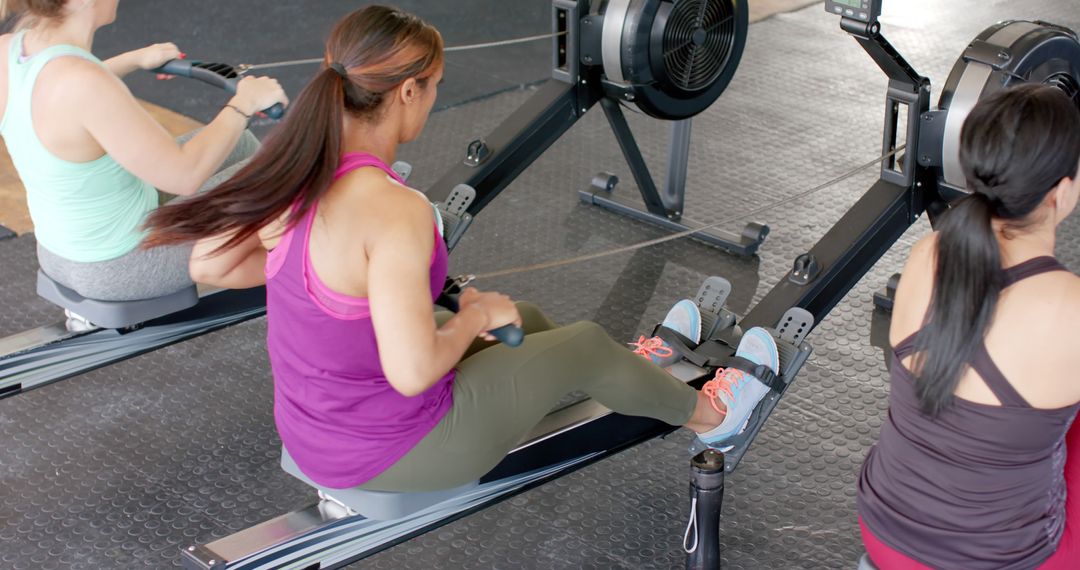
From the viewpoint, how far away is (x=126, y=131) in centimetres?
206

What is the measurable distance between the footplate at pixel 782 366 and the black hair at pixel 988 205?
31.6 inches

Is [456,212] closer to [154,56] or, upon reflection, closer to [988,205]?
[154,56]

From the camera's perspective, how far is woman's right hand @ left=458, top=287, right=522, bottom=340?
172 cm

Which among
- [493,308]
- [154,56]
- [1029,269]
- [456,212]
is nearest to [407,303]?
[493,308]

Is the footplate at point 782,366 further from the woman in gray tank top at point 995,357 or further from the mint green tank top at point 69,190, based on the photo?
the mint green tank top at point 69,190

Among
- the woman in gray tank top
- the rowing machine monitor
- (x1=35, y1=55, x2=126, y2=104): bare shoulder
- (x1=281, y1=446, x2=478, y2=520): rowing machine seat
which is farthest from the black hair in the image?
(x1=35, y1=55, x2=126, y2=104): bare shoulder

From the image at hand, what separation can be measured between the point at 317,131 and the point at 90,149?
739 millimetres

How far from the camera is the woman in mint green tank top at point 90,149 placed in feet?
6.72

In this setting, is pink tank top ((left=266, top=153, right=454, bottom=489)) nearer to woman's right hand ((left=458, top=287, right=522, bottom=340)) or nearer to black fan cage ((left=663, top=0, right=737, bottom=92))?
woman's right hand ((left=458, top=287, right=522, bottom=340))

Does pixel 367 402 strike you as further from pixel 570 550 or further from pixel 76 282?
pixel 76 282

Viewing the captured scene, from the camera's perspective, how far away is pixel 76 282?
7.50ft

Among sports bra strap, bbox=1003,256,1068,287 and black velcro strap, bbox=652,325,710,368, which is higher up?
sports bra strap, bbox=1003,256,1068,287

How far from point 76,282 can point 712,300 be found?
1355mm

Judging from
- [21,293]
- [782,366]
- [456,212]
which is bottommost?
[21,293]
